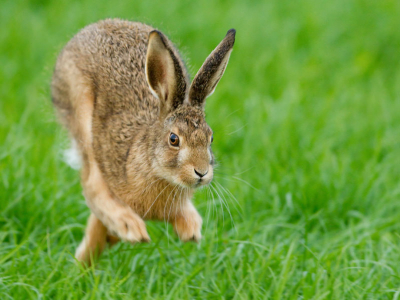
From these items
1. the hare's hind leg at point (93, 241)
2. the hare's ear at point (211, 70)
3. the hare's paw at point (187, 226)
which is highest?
the hare's ear at point (211, 70)

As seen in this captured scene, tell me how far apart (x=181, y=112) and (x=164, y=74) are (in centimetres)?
23

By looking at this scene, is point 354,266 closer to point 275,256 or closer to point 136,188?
point 275,256

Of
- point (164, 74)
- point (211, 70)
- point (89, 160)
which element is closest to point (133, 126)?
point (89, 160)

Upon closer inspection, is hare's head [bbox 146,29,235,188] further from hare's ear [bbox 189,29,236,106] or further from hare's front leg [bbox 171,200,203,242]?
hare's front leg [bbox 171,200,203,242]

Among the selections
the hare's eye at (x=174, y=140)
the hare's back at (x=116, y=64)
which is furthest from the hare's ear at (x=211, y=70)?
the hare's back at (x=116, y=64)

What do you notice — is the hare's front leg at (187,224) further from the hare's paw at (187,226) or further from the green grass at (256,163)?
the green grass at (256,163)

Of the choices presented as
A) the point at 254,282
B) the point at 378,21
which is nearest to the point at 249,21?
the point at 378,21

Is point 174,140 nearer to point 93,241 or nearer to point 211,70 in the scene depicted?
point 211,70

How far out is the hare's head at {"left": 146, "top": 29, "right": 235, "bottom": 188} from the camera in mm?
3545

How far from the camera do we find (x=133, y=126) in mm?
4043

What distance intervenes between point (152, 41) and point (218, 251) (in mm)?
1431

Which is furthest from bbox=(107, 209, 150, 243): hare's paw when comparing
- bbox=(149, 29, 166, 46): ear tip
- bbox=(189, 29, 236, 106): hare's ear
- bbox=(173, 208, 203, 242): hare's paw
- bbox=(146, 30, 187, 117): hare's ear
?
bbox=(149, 29, 166, 46): ear tip

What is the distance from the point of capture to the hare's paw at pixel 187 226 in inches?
150

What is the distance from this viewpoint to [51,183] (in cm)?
484
